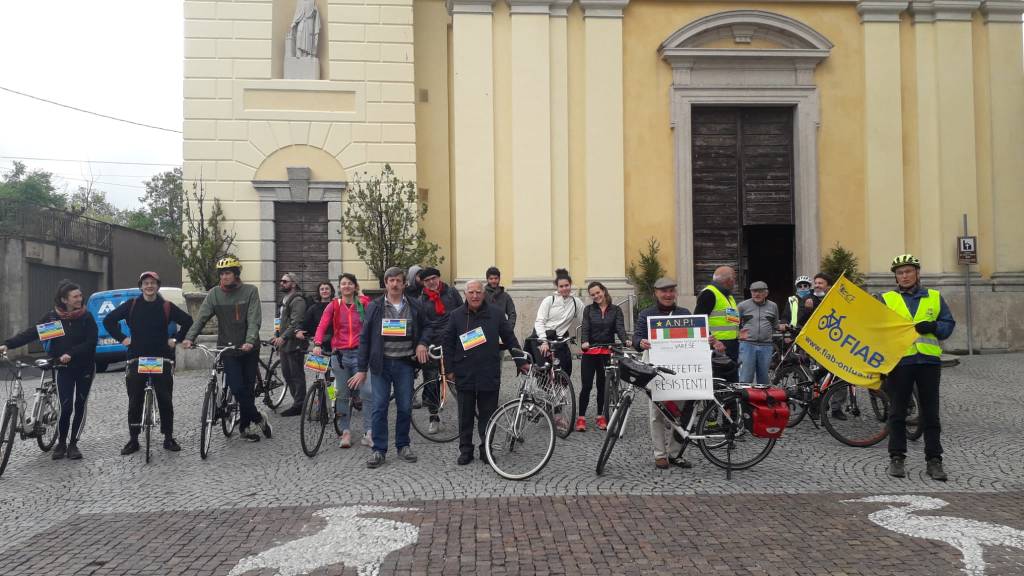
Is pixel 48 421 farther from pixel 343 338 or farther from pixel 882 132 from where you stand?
pixel 882 132

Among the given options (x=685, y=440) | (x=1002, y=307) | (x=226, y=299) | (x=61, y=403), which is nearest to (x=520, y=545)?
(x=685, y=440)

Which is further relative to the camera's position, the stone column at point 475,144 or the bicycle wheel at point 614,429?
the stone column at point 475,144

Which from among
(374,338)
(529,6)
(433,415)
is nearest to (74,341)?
(374,338)

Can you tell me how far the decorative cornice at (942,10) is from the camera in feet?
54.9

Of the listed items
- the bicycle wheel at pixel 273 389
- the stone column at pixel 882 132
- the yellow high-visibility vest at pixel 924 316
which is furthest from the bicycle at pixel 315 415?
the stone column at pixel 882 132

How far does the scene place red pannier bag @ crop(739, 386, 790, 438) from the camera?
6895 mm

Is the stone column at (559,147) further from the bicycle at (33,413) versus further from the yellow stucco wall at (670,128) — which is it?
the bicycle at (33,413)

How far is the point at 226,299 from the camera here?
8555mm

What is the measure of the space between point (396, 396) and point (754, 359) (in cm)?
437

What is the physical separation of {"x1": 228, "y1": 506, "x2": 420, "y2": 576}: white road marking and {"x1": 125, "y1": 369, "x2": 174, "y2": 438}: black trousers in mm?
3248

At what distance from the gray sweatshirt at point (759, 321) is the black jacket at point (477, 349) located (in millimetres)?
3292

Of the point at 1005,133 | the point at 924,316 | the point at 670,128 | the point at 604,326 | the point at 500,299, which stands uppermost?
the point at 670,128

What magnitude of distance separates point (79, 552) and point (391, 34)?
1358 cm

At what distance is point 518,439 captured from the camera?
23.2 feet
